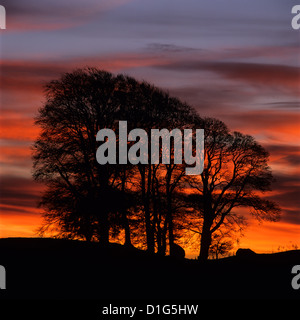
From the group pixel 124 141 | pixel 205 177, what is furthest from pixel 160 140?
pixel 205 177

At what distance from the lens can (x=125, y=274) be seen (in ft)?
116

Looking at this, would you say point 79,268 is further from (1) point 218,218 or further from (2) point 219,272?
(1) point 218,218

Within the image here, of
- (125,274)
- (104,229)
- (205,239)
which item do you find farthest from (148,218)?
(125,274)

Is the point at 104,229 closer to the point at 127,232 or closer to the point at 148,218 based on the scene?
the point at 127,232

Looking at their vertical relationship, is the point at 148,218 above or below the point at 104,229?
above

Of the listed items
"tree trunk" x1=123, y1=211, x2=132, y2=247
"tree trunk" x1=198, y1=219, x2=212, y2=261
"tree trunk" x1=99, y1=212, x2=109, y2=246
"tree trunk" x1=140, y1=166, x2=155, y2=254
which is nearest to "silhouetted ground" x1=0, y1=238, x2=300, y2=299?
"tree trunk" x1=99, y1=212, x2=109, y2=246

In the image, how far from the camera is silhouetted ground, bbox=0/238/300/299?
3189cm

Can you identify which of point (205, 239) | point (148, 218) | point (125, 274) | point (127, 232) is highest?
point (148, 218)

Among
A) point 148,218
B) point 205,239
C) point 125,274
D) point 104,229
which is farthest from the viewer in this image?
point 205,239

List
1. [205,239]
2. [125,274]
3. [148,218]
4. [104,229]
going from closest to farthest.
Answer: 1. [125,274]
2. [104,229]
3. [148,218]
4. [205,239]

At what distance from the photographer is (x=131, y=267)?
37.1m

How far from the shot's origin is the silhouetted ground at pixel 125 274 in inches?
1256

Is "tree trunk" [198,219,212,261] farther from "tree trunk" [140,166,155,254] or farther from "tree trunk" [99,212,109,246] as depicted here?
"tree trunk" [99,212,109,246]
